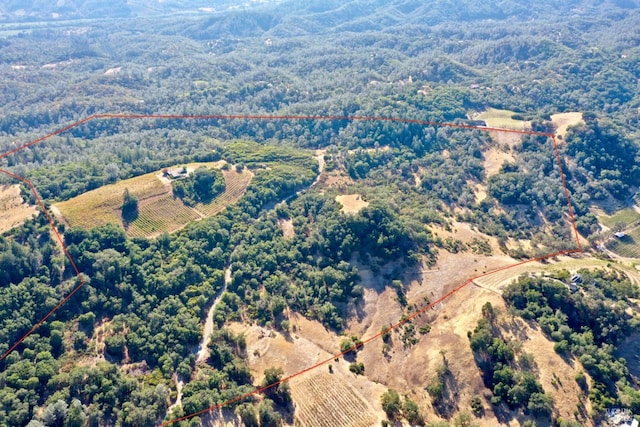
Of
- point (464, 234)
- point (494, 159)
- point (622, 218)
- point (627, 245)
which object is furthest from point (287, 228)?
point (622, 218)

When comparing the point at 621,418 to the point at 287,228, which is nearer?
the point at 621,418

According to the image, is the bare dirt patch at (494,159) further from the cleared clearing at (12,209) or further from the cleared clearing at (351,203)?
the cleared clearing at (12,209)

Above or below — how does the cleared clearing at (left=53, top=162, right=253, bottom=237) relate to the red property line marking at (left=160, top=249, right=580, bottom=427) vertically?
above

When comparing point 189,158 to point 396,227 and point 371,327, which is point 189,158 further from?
point 371,327

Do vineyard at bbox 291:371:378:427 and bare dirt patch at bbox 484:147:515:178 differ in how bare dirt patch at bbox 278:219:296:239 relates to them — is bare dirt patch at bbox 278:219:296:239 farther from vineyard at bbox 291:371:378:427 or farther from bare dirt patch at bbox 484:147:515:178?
bare dirt patch at bbox 484:147:515:178

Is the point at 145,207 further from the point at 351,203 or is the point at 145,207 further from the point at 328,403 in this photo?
the point at 328,403

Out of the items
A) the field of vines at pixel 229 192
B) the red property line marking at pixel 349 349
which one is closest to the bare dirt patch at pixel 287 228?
the field of vines at pixel 229 192

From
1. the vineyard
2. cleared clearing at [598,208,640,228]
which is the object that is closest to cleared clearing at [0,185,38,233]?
the vineyard

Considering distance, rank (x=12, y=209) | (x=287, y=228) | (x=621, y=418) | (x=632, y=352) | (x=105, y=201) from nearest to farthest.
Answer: (x=621, y=418) → (x=632, y=352) → (x=12, y=209) → (x=105, y=201) → (x=287, y=228)
